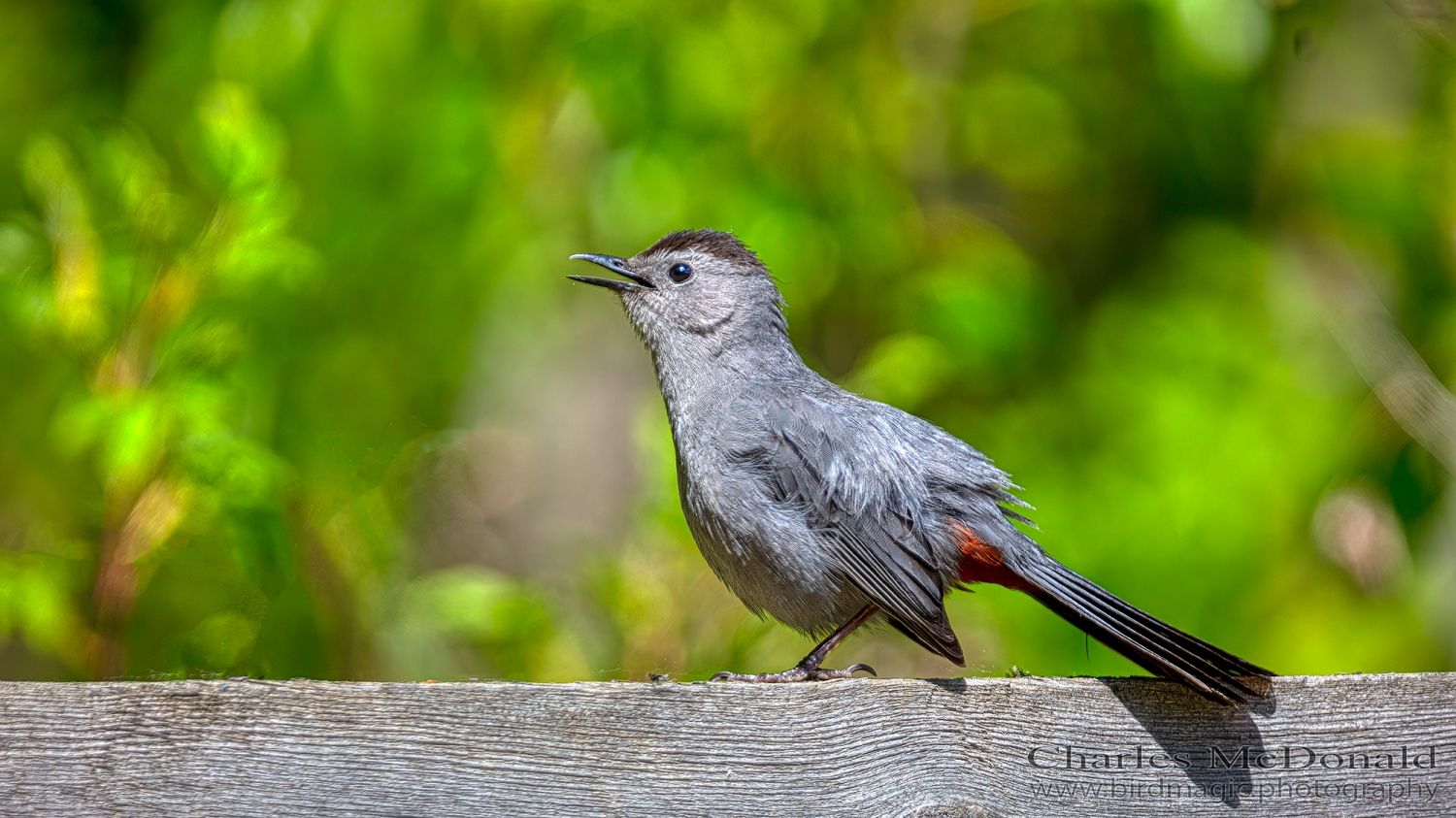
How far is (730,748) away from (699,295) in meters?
1.43

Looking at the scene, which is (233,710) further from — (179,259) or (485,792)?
(179,259)

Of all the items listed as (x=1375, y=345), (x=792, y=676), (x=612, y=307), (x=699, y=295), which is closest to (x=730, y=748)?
(x=792, y=676)

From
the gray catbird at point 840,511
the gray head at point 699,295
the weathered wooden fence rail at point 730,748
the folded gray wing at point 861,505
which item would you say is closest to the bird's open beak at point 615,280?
the gray head at point 699,295

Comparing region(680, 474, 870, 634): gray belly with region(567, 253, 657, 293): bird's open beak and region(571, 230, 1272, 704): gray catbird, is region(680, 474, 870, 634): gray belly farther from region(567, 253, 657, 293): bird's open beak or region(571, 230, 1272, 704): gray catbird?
region(567, 253, 657, 293): bird's open beak

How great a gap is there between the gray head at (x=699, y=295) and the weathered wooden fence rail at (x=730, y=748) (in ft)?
4.11

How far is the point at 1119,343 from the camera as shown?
4.46 metres

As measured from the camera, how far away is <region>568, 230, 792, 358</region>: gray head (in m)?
3.03

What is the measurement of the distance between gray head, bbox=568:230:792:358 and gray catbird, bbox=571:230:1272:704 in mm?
101

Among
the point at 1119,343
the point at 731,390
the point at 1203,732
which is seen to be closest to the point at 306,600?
the point at 731,390

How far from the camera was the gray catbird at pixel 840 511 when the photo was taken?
2.55m

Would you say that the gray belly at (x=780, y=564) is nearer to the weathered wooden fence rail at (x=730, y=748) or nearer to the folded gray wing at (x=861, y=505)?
the folded gray wing at (x=861, y=505)

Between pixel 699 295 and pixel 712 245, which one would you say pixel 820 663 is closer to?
pixel 699 295

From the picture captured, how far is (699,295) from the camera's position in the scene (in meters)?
3.07

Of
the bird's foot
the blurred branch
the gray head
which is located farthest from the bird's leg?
the blurred branch
